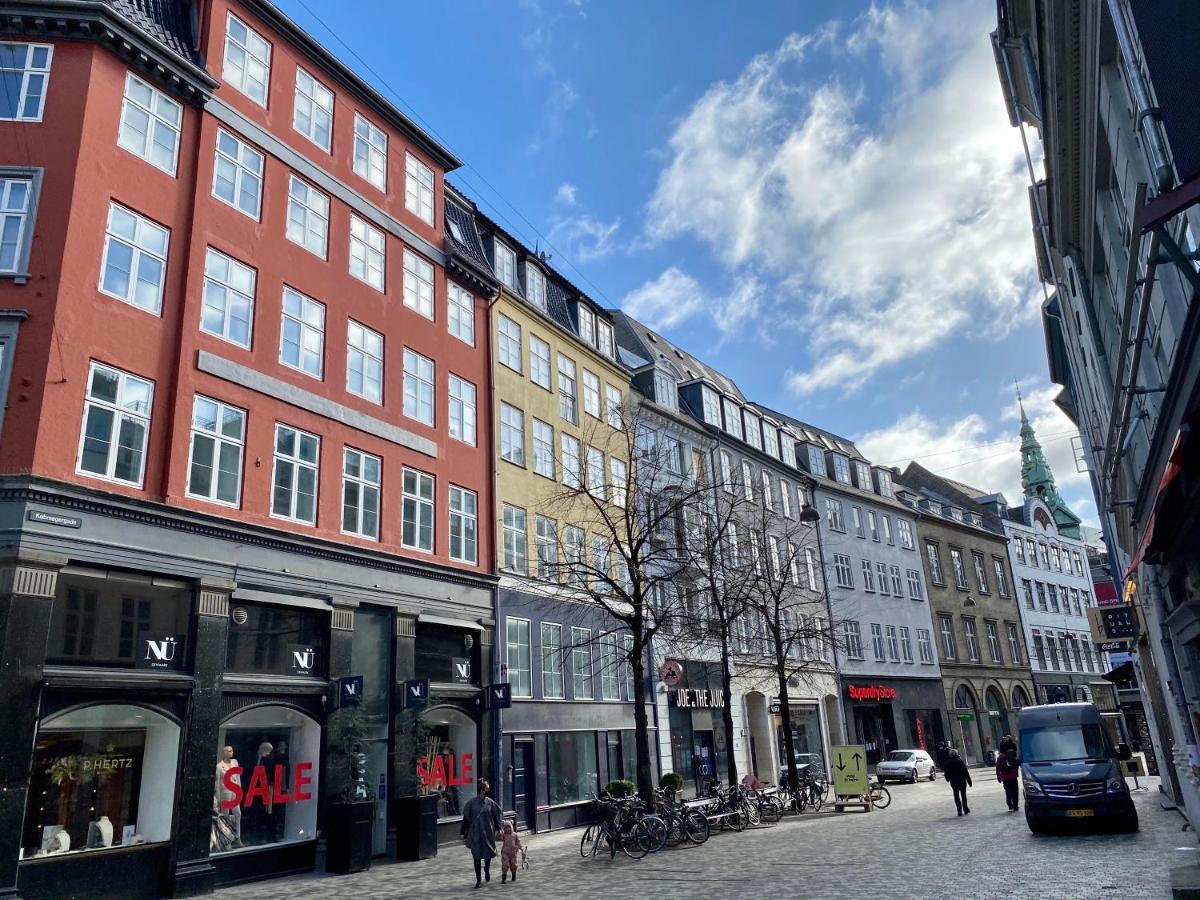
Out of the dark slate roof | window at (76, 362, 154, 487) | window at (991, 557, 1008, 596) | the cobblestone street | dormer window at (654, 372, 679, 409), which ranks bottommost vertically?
the cobblestone street

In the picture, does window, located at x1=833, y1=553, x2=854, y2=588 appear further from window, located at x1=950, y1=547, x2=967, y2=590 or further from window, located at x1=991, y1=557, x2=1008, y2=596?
window, located at x1=991, y1=557, x2=1008, y2=596

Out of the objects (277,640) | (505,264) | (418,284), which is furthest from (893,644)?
(277,640)

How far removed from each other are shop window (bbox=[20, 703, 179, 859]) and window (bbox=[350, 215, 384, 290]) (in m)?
11.9

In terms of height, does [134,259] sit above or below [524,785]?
above

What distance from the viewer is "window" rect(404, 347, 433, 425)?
2284cm

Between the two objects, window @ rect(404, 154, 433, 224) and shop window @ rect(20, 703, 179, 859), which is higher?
window @ rect(404, 154, 433, 224)

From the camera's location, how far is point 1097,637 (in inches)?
935

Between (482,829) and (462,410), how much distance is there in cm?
1274

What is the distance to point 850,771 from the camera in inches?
1043

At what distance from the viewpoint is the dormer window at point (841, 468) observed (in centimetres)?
4959

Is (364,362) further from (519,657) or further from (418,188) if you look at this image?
(519,657)

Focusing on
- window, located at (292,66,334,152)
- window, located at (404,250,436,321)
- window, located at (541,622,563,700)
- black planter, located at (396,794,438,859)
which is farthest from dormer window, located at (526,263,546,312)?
black planter, located at (396,794,438,859)

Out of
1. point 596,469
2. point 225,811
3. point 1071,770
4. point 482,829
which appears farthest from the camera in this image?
point 596,469

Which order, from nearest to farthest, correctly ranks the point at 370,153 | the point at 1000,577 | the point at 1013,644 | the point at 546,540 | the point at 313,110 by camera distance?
the point at 313,110
the point at 370,153
the point at 546,540
the point at 1013,644
the point at 1000,577
